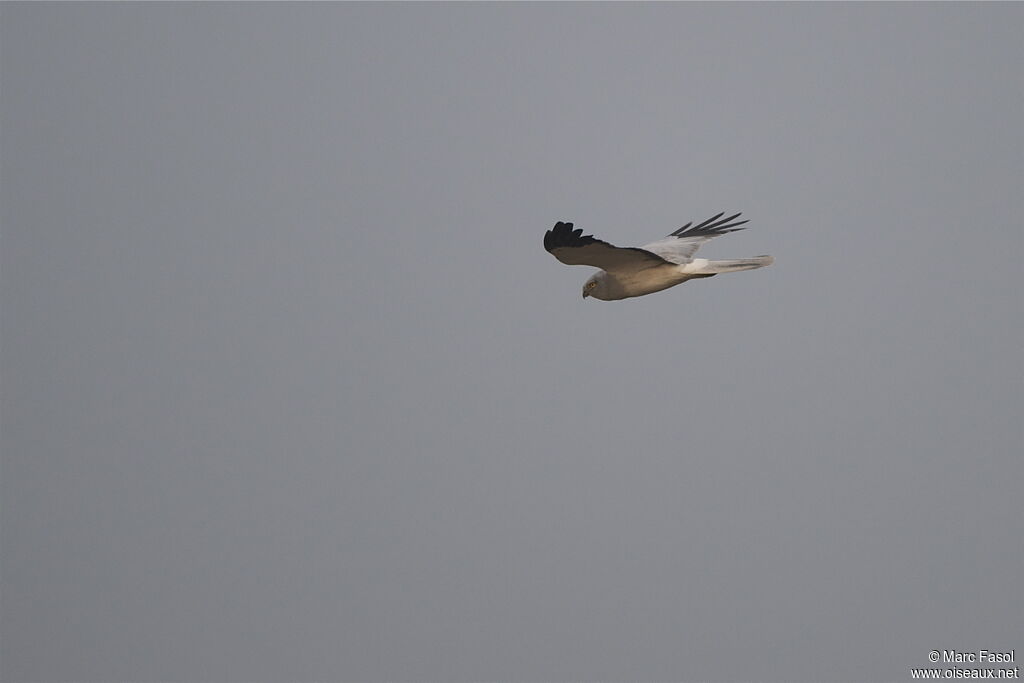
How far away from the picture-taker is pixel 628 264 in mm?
20672

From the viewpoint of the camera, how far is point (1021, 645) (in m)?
194

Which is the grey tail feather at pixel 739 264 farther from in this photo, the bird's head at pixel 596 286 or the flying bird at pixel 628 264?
the bird's head at pixel 596 286

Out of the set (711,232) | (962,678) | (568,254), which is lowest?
(962,678)

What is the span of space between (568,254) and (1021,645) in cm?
19577

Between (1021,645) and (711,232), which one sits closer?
(711,232)

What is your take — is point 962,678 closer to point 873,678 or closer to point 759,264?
point 759,264

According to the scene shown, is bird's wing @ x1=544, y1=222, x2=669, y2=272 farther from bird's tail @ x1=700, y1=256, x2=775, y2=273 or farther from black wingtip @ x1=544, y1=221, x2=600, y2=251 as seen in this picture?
bird's tail @ x1=700, y1=256, x2=775, y2=273

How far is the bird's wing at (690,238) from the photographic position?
75.4 feet

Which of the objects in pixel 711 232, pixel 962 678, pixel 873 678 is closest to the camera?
pixel 711 232

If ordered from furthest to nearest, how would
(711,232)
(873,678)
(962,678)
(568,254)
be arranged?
1. (873,678)
2. (962,678)
3. (711,232)
4. (568,254)

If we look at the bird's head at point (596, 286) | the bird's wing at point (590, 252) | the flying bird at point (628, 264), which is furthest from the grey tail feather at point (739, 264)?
the bird's head at point (596, 286)

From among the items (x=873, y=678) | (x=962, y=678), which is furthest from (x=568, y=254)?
(x=873, y=678)

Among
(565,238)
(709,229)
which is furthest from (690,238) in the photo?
(565,238)

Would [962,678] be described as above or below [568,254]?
below
